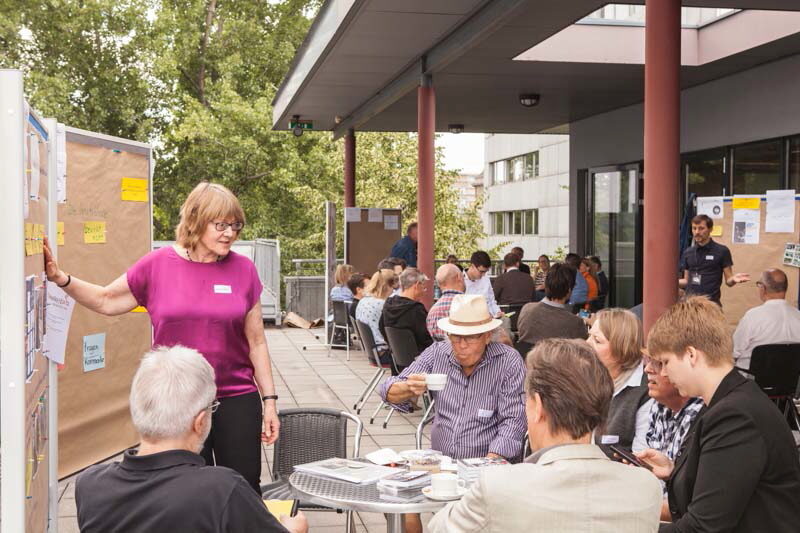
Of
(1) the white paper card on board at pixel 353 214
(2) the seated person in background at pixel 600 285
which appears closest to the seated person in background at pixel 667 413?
(2) the seated person in background at pixel 600 285

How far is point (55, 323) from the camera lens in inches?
130

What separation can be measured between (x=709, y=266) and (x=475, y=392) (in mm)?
5287

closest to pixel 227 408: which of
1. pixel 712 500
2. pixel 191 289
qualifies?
pixel 191 289

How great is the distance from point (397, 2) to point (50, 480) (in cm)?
483

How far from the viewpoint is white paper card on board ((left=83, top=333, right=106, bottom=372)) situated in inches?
222

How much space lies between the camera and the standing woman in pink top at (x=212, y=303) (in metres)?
3.38

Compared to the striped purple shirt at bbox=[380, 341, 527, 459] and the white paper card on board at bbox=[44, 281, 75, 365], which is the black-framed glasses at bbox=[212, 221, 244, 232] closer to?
the white paper card on board at bbox=[44, 281, 75, 365]

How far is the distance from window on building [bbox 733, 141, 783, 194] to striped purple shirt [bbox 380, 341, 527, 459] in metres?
6.76

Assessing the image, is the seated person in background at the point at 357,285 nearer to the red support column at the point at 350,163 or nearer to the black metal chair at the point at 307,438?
the red support column at the point at 350,163

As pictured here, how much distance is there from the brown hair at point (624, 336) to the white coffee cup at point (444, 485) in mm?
1041

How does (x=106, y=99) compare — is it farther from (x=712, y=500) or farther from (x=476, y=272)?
(x=712, y=500)

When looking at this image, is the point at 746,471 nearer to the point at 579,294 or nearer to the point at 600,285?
the point at 579,294

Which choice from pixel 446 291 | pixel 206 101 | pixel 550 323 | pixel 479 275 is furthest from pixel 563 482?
pixel 206 101

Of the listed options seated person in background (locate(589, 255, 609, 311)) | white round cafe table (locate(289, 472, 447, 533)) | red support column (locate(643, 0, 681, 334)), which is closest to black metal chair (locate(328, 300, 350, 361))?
seated person in background (locate(589, 255, 609, 311))
